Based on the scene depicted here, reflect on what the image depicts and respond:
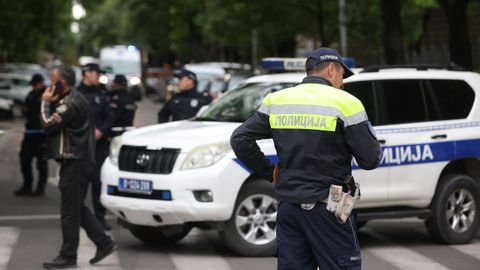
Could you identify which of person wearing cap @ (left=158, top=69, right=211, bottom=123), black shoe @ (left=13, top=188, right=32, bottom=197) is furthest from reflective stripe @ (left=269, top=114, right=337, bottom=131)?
black shoe @ (left=13, top=188, right=32, bottom=197)

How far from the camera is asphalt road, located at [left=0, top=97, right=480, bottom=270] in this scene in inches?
400

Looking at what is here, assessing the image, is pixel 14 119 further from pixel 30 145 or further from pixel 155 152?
pixel 155 152

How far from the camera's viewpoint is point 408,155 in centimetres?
1102

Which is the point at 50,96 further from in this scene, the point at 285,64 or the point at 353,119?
the point at 353,119

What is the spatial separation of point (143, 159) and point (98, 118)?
85.1 inches

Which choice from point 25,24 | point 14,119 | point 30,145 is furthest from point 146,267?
point 25,24

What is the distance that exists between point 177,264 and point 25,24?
39577 mm

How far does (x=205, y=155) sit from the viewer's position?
405 inches

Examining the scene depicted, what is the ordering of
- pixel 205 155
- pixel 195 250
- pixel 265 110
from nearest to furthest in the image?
pixel 265 110 → pixel 205 155 → pixel 195 250

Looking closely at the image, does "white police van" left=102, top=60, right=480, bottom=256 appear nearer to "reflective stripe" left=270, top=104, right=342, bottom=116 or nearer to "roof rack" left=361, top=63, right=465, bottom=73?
"roof rack" left=361, top=63, right=465, bottom=73

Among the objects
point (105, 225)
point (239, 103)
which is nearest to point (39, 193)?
point (105, 225)

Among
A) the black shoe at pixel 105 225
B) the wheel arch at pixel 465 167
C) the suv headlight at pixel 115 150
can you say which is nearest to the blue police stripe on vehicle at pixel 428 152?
the wheel arch at pixel 465 167

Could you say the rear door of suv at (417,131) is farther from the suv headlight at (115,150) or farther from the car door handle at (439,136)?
the suv headlight at (115,150)

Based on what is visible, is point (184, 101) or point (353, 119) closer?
point (353, 119)
